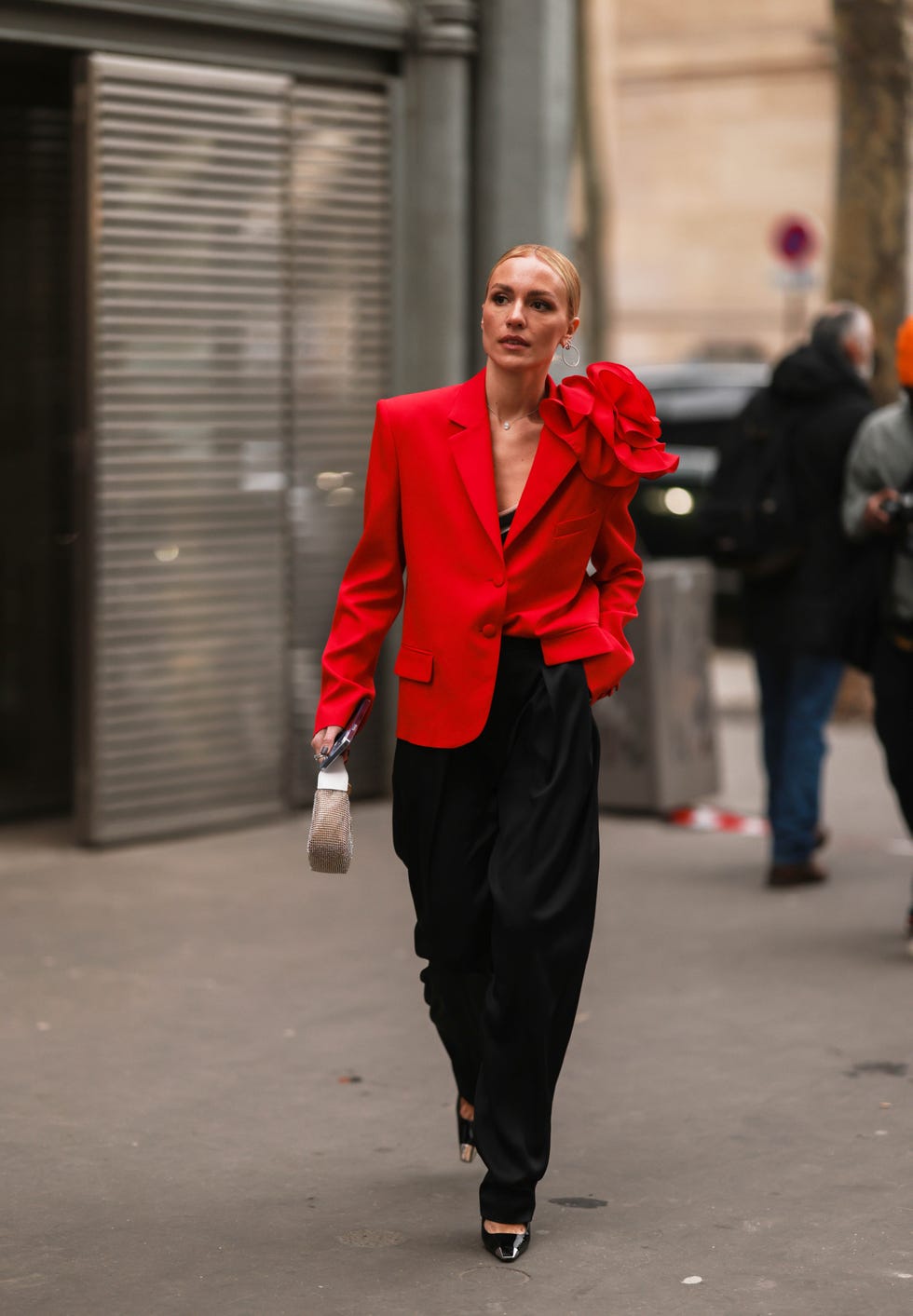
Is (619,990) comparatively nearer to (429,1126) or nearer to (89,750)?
(429,1126)

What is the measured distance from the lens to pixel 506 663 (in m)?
4.55

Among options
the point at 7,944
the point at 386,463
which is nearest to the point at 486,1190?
the point at 386,463

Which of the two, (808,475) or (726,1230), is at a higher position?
(808,475)

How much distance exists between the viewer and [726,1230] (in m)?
4.64

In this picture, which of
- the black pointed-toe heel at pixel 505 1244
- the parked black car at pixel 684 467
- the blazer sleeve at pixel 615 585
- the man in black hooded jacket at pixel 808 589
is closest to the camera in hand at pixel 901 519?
the man in black hooded jacket at pixel 808 589

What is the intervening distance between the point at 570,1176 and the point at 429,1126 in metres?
0.48

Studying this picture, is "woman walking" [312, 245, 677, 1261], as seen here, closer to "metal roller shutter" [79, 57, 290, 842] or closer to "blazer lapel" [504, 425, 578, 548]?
"blazer lapel" [504, 425, 578, 548]

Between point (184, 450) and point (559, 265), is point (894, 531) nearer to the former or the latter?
point (559, 265)

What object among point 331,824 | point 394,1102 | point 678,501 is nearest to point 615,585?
point 331,824

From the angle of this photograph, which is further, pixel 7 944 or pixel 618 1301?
pixel 7 944

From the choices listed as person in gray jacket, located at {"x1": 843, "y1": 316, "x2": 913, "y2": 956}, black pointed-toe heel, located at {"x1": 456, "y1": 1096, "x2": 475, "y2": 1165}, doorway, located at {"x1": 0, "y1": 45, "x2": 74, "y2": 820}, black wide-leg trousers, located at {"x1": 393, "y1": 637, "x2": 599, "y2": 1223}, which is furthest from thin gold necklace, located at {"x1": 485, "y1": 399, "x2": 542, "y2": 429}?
doorway, located at {"x1": 0, "y1": 45, "x2": 74, "y2": 820}

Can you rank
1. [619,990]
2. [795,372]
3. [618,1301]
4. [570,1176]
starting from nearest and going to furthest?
1. [618,1301]
2. [570,1176]
3. [619,990]
4. [795,372]

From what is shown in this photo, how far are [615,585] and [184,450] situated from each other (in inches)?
166

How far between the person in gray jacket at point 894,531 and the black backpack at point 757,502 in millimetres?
573
